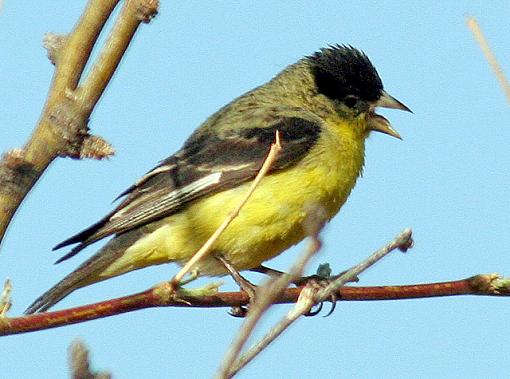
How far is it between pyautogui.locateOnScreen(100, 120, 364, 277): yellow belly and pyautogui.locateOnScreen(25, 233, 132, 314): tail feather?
0.18 ft

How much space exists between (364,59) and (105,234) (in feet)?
→ 7.70

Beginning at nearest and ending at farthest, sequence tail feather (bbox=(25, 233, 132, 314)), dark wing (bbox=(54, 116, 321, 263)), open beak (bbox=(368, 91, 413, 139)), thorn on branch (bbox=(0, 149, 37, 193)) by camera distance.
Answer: thorn on branch (bbox=(0, 149, 37, 193)), tail feather (bbox=(25, 233, 132, 314)), dark wing (bbox=(54, 116, 321, 263)), open beak (bbox=(368, 91, 413, 139))

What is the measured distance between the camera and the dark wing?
219 inches

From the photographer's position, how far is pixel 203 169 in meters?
5.84

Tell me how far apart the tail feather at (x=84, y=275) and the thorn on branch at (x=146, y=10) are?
8.35 feet

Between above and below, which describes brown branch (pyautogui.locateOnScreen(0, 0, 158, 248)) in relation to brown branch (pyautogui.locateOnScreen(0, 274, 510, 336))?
above

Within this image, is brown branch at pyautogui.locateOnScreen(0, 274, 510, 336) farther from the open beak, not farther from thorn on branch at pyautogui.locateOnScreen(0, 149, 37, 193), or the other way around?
the open beak

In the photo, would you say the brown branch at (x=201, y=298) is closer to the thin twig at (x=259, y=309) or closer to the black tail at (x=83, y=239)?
the thin twig at (x=259, y=309)

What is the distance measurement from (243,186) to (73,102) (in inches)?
133

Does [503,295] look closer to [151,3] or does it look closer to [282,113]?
[151,3]

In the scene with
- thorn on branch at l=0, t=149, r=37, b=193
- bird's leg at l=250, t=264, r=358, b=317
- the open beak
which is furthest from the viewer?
the open beak

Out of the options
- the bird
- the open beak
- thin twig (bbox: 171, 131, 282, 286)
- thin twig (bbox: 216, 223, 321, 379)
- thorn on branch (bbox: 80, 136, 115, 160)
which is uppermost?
the open beak

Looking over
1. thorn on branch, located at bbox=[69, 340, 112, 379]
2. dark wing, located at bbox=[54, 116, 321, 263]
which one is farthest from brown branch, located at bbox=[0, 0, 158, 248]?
dark wing, located at bbox=[54, 116, 321, 263]

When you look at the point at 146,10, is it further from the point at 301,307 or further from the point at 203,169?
the point at 203,169
